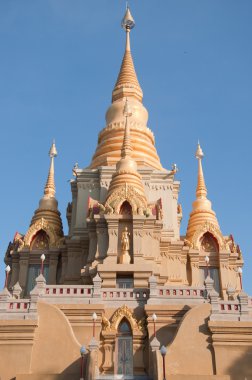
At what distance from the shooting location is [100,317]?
2455 centimetres

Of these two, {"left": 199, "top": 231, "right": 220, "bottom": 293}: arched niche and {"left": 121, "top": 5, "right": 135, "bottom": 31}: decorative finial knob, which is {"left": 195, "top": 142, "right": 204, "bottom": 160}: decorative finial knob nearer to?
{"left": 199, "top": 231, "right": 220, "bottom": 293}: arched niche

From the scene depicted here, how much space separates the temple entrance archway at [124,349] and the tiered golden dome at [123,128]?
48.9ft

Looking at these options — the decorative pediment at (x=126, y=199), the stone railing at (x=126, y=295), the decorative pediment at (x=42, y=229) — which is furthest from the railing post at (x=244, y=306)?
the decorative pediment at (x=42, y=229)

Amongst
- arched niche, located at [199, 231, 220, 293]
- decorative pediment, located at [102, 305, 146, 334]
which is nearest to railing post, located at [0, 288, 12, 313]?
decorative pediment, located at [102, 305, 146, 334]

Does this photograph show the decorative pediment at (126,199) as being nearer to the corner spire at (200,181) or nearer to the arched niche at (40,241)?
the arched niche at (40,241)

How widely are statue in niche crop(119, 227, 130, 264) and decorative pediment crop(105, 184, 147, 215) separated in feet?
4.22

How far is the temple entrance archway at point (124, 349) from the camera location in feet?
78.5

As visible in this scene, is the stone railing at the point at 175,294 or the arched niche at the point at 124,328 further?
the stone railing at the point at 175,294

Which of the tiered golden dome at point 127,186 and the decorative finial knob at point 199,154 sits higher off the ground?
the decorative finial knob at point 199,154

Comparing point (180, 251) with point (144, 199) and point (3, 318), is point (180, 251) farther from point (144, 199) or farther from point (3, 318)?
point (3, 318)

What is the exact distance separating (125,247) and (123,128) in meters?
12.3

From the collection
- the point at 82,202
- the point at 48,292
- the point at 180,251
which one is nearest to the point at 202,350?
the point at 48,292

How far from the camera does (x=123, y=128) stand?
1571 inches

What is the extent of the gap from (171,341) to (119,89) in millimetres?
25506
